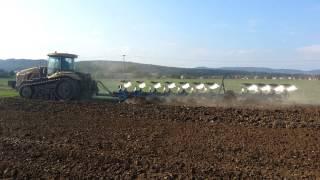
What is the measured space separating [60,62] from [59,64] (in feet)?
0.43

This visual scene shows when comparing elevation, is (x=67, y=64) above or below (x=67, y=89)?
above

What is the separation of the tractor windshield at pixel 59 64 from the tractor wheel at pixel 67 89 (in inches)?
49.7

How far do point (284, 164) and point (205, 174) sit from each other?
197cm

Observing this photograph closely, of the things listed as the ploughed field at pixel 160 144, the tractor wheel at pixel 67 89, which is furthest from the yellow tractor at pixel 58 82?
the ploughed field at pixel 160 144

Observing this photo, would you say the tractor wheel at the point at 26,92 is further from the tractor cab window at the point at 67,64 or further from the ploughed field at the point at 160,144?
the ploughed field at the point at 160,144

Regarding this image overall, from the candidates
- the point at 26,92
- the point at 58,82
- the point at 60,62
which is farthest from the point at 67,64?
the point at 26,92

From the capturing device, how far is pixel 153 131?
16156 millimetres

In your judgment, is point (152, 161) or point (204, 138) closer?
point (152, 161)

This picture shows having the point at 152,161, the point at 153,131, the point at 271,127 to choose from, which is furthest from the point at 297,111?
the point at 152,161

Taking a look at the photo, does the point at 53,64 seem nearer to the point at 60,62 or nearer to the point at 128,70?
the point at 60,62

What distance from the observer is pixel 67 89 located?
89.9 ft

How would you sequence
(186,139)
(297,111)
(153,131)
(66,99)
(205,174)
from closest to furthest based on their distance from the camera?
1. (205,174)
2. (186,139)
3. (153,131)
4. (297,111)
5. (66,99)

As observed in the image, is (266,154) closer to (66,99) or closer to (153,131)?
(153,131)

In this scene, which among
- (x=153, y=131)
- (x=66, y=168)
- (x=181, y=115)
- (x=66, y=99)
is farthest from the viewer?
(x=66, y=99)
